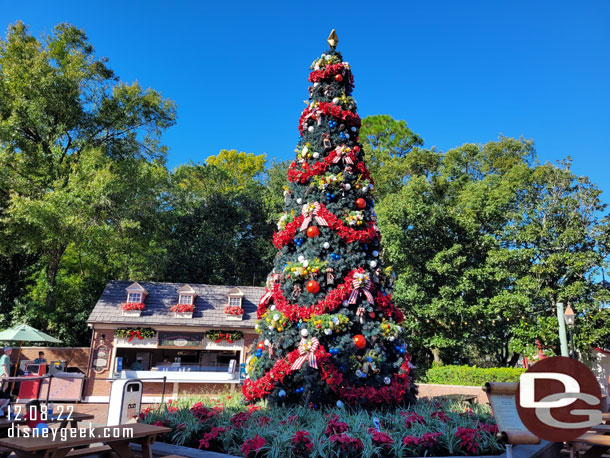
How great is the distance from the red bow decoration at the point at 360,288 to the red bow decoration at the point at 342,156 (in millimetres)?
3027

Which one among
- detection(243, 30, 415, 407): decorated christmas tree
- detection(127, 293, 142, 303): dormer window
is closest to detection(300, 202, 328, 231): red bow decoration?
detection(243, 30, 415, 407): decorated christmas tree

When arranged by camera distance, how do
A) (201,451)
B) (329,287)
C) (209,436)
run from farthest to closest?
1. (329,287)
2. (209,436)
3. (201,451)

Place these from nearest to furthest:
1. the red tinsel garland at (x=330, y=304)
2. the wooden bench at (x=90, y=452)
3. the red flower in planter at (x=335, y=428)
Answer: the wooden bench at (x=90, y=452) < the red flower in planter at (x=335, y=428) < the red tinsel garland at (x=330, y=304)

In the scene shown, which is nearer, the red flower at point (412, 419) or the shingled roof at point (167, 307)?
the red flower at point (412, 419)

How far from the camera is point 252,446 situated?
608 centimetres

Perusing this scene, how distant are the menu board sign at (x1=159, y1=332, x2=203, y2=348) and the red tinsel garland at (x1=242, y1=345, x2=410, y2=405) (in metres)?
10.7

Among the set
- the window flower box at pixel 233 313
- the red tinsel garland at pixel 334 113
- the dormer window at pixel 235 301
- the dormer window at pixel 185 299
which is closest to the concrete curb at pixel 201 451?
the red tinsel garland at pixel 334 113

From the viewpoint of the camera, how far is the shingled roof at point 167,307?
61.5ft

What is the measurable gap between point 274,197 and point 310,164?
21.0 metres

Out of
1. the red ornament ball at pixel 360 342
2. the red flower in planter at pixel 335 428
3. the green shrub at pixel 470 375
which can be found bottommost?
the green shrub at pixel 470 375

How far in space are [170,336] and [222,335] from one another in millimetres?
2387

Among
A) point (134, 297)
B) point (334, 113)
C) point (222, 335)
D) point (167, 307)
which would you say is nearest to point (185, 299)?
point (167, 307)

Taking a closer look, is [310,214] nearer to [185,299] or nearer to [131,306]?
[185,299]

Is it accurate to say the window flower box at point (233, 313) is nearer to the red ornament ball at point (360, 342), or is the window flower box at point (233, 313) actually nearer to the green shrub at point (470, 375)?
the green shrub at point (470, 375)
